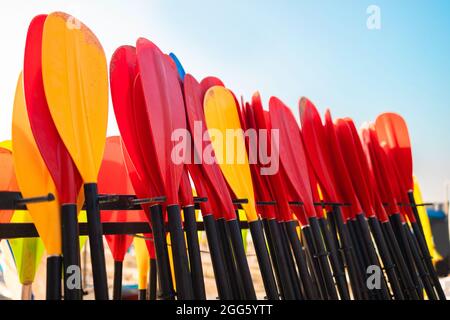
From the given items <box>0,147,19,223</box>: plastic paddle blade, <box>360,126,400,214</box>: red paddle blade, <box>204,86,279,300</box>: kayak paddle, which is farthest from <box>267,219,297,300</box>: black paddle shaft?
<box>360,126,400,214</box>: red paddle blade

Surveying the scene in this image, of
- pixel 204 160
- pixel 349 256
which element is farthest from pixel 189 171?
pixel 349 256

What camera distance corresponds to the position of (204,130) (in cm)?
176

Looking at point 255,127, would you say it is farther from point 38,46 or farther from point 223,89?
point 38,46

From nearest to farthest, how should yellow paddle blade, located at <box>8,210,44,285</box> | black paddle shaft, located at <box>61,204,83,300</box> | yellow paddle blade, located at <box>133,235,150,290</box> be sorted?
black paddle shaft, located at <box>61,204,83,300</box> < yellow paddle blade, located at <box>8,210,44,285</box> < yellow paddle blade, located at <box>133,235,150,290</box>

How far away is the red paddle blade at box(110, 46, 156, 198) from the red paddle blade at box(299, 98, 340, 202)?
1045 mm

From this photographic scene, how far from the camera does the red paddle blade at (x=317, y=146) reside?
2324 mm

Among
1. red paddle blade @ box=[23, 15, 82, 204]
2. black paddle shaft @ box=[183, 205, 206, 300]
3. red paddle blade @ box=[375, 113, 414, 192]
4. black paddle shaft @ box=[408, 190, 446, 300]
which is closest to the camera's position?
red paddle blade @ box=[23, 15, 82, 204]

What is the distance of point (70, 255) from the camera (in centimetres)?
119

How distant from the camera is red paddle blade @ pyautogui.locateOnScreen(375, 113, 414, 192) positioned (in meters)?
2.97

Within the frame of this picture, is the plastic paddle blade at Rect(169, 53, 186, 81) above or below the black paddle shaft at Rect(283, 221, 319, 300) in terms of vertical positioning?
above

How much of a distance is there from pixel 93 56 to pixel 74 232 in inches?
24.3

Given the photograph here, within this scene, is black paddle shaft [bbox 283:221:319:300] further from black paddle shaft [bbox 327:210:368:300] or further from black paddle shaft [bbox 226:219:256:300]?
black paddle shaft [bbox 327:210:368:300]

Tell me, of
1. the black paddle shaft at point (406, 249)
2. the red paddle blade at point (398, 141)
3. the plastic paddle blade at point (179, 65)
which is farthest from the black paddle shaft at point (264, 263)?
the red paddle blade at point (398, 141)
